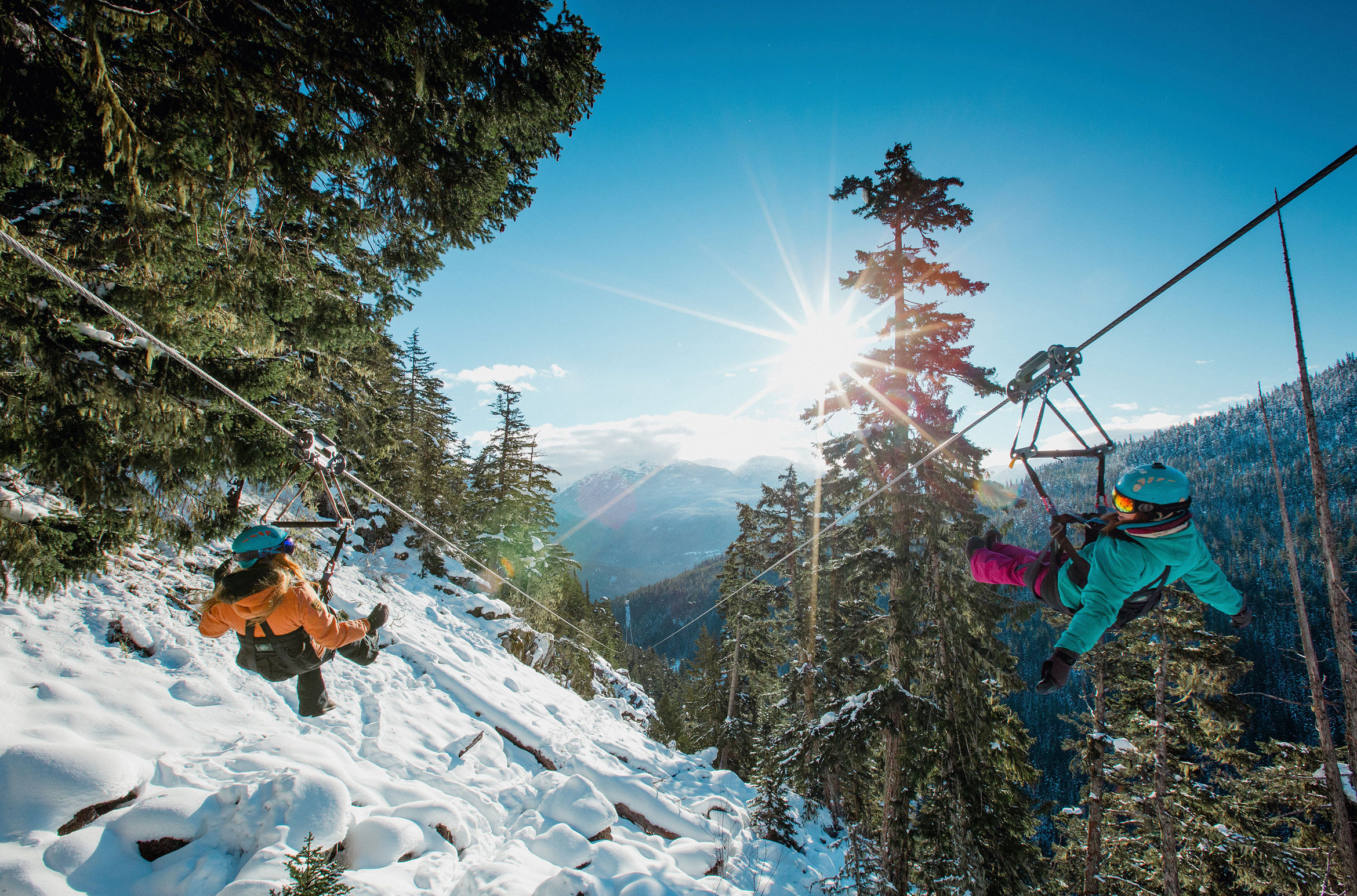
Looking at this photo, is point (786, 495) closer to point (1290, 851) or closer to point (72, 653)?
point (1290, 851)

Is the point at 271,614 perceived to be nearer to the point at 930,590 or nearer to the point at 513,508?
the point at 930,590

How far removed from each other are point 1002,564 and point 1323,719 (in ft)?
37.1

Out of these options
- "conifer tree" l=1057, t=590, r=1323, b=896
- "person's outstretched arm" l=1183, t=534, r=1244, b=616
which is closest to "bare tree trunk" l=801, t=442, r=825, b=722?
"conifer tree" l=1057, t=590, r=1323, b=896

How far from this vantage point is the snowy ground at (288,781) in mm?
4414

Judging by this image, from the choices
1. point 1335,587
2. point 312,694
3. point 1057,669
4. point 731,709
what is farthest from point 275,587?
point 731,709

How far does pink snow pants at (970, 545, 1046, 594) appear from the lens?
211 inches

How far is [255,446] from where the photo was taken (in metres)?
6.31

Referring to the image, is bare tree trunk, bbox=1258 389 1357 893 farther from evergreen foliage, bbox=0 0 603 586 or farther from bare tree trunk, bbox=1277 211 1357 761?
evergreen foliage, bbox=0 0 603 586

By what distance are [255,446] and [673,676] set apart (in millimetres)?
71287

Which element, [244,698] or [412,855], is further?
[244,698]

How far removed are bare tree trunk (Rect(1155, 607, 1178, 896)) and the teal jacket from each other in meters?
13.8

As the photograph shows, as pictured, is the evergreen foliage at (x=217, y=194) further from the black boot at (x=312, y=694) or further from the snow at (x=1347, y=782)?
the snow at (x=1347, y=782)

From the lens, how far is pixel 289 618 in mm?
4887

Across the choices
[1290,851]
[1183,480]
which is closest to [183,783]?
[1183,480]
